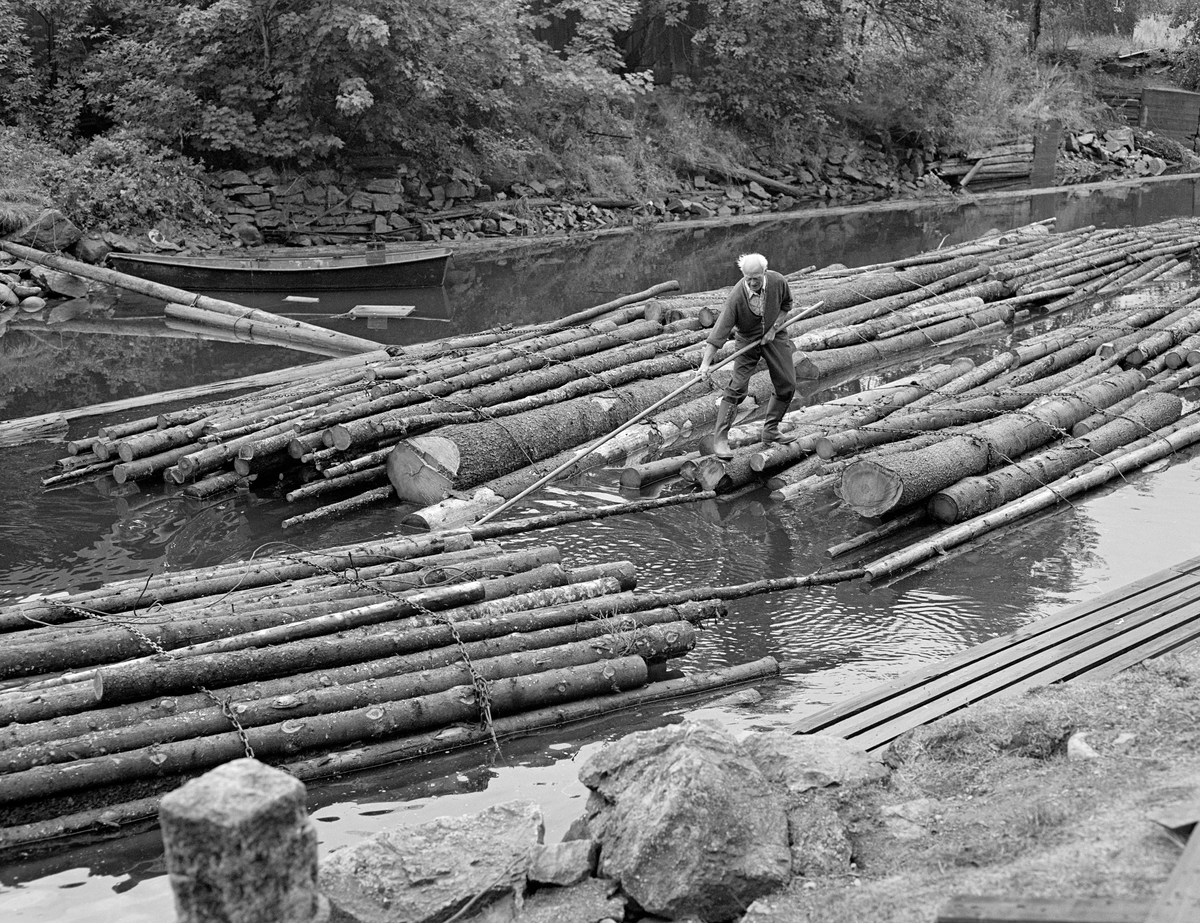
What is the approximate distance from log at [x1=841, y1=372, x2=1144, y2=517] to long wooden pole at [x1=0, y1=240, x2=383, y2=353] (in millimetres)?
8325

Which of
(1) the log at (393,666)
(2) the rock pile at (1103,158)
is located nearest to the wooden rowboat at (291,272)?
(1) the log at (393,666)

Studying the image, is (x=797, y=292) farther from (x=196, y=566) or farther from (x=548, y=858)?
(x=548, y=858)

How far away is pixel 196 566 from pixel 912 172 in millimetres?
34531

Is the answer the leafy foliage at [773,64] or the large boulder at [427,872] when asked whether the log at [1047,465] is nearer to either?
the large boulder at [427,872]

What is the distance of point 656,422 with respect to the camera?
12531mm

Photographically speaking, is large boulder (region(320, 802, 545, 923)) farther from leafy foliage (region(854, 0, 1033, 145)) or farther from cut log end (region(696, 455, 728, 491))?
leafy foliage (region(854, 0, 1033, 145))

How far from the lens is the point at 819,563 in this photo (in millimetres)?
9766

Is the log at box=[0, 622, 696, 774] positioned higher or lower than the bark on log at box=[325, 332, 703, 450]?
lower

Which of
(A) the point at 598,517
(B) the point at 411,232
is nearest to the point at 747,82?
(B) the point at 411,232

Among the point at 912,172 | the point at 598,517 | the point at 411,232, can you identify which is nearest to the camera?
the point at 598,517

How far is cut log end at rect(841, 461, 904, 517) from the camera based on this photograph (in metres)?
9.87

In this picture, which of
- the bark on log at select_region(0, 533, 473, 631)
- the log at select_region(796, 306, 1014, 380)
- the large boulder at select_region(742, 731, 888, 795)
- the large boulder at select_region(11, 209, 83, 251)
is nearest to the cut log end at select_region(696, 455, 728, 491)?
the bark on log at select_region(0, 533, 473, 631)

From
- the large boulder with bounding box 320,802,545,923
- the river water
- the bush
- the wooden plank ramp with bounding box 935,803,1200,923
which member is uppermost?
the bush

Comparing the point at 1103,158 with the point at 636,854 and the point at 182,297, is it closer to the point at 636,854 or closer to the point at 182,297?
the point at 182,297
